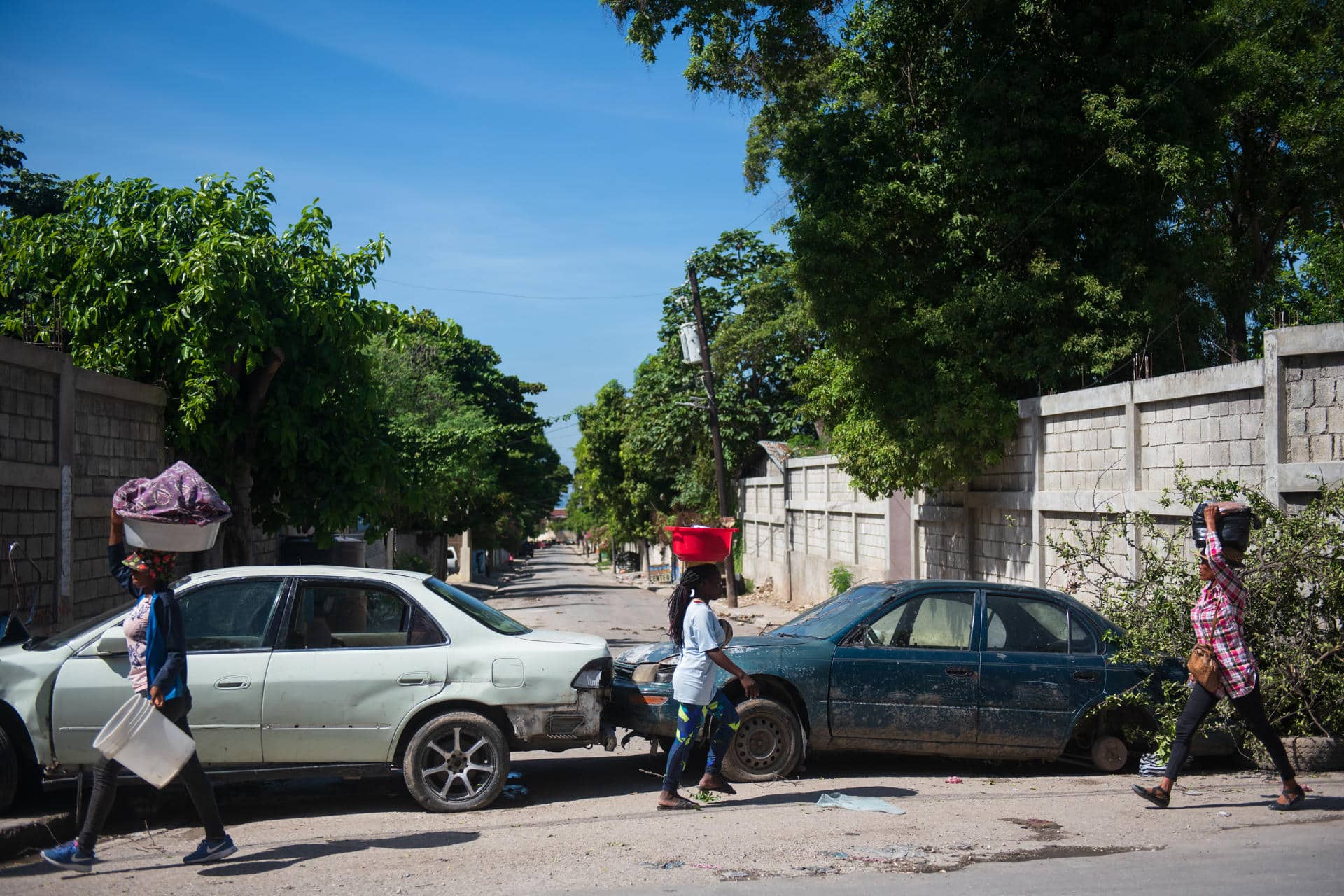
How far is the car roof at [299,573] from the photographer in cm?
686

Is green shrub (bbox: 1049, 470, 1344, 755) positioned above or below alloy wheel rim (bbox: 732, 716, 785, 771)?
above

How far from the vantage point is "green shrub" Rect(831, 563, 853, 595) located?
2228cm

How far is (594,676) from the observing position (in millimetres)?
7152

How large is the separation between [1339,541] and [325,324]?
10783 millimetres

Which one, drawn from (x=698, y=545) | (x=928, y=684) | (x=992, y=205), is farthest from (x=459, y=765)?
(x=992, y=205)

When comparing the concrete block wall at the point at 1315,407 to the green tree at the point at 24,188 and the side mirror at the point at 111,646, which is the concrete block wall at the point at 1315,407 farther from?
the green tree at the point at 24,188

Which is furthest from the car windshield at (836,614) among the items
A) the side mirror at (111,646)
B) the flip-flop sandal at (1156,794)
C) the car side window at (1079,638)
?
the side mirror at (111,646)

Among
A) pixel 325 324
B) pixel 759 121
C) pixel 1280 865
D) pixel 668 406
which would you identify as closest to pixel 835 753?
pixel 1280 865

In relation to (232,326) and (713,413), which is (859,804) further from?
(713,413)

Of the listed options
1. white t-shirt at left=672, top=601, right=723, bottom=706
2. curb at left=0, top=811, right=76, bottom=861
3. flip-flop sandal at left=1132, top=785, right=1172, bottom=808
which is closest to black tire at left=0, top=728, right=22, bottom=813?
curb at left=0, top=811, right=76, bottom=861

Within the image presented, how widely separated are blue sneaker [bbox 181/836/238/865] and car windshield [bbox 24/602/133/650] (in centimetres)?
167

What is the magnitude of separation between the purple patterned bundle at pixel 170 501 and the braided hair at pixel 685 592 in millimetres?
2896

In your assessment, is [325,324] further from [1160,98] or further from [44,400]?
[1160,98]

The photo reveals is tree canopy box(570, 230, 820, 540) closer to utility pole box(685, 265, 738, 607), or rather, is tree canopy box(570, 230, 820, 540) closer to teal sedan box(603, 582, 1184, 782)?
utility pole box(685, 265, 738, 607)
